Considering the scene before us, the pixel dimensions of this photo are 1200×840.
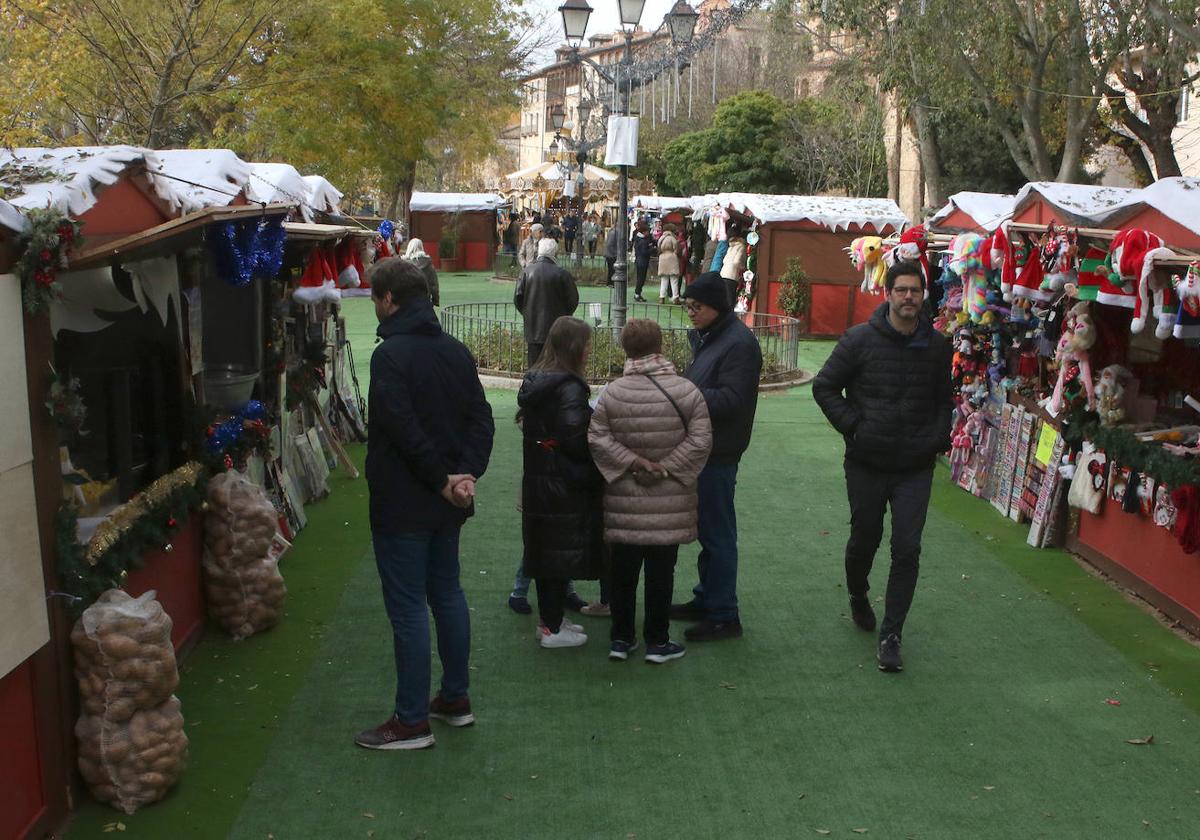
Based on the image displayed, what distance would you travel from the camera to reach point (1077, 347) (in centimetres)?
770

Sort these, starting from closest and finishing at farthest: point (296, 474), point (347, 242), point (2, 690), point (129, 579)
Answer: point (2, 690) < point (129, 579) < point (296, 474) < point (347, 242)

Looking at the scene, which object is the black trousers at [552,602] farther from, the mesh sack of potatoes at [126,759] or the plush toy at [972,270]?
the plush toy at [972,270]

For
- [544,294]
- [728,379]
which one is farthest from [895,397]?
[544,294]

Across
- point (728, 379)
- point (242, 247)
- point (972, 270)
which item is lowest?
point (728, 379)

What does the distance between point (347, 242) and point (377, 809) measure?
238 inches

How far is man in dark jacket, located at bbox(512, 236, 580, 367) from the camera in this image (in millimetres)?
11141

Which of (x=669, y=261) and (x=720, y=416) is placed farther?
(x=669, y=261)

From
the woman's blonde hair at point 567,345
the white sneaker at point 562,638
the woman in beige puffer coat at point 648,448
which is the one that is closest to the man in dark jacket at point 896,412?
the woman in beige puffer coat at point 648,448

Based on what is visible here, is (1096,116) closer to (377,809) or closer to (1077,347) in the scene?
(1077,347)

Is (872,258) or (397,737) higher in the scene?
(872,258)

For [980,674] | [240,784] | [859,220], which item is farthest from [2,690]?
[859,220]

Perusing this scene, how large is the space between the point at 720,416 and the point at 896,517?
965 millimetres

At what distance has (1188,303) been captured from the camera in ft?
18.7

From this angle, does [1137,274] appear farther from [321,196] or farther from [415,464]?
[321,196]
